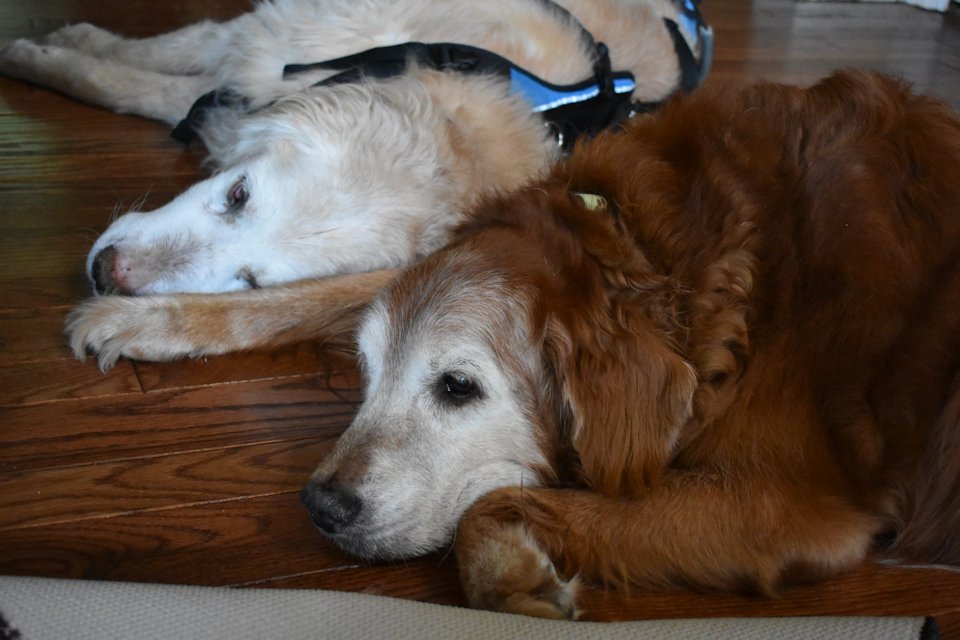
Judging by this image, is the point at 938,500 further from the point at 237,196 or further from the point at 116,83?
the point at 116,83

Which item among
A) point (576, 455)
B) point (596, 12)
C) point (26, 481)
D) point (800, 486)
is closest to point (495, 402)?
point (576, 455)

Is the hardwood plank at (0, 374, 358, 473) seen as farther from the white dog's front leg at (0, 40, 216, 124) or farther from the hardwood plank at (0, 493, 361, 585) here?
the white dog's front leg at (0, 40, 216, 124)

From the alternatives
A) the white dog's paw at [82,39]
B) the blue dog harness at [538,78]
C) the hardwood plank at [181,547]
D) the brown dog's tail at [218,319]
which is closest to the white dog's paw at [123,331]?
the brown dog's tail at [218,319]

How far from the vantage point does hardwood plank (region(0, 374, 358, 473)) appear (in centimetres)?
186

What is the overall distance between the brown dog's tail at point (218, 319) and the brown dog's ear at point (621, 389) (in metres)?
0.88

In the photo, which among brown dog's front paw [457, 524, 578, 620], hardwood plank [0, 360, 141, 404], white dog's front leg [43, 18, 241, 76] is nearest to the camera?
brown dog's front paw [457, 524, 578, 620]

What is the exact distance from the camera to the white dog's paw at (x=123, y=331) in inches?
84.7

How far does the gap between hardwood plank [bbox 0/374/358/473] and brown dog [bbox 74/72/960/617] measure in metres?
0.37

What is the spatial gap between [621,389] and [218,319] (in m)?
1.08

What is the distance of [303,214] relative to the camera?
2459mm

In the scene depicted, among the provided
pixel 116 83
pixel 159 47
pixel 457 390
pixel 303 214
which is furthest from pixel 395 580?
pixel 159 47

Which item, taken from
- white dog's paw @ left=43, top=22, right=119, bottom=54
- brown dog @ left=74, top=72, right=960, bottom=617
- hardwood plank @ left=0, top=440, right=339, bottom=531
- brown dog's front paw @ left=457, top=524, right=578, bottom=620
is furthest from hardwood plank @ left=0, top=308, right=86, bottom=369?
white dog's paw @ left=43, top=22, right=119, bottom=54

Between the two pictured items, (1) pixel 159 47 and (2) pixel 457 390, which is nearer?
(2) pixel 457 390

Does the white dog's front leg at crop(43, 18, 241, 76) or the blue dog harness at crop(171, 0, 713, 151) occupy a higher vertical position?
the blue dog harness at crop(171, 0, 713, 151)
